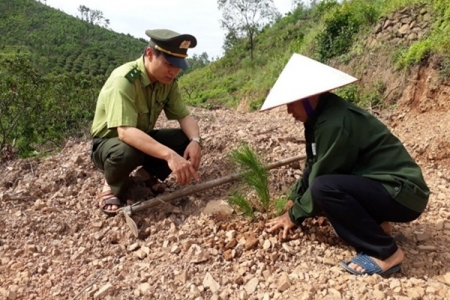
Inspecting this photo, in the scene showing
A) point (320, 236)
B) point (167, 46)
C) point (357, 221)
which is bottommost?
point (320, 236)

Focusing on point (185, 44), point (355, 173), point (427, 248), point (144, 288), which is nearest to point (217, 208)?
point (144, 288)

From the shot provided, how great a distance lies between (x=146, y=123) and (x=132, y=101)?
0.34 m

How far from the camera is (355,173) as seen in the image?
2.07 meters

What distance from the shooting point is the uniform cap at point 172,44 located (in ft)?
8.36

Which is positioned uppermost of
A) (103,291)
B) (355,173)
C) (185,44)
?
(185,44)

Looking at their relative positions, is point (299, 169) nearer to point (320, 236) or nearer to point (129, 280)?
point (320, 236)

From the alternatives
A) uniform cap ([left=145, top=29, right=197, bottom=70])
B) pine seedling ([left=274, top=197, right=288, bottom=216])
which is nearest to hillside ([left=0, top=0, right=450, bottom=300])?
pine seedling ([left=274, top=197, right=288, bottom=216])

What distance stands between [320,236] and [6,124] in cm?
Answer: 602

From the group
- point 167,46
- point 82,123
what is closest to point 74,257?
point 167,46

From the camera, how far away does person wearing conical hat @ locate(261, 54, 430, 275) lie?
1.95 m

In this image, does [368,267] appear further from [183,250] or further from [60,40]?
[60,40]

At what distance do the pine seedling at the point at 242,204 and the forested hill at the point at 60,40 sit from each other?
1441 inches

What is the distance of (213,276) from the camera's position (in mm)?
2176

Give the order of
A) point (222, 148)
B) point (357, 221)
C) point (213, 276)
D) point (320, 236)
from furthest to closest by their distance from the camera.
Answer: point (222, 148)
point (320, 236)
point (213, 276)
point (357, 221)
